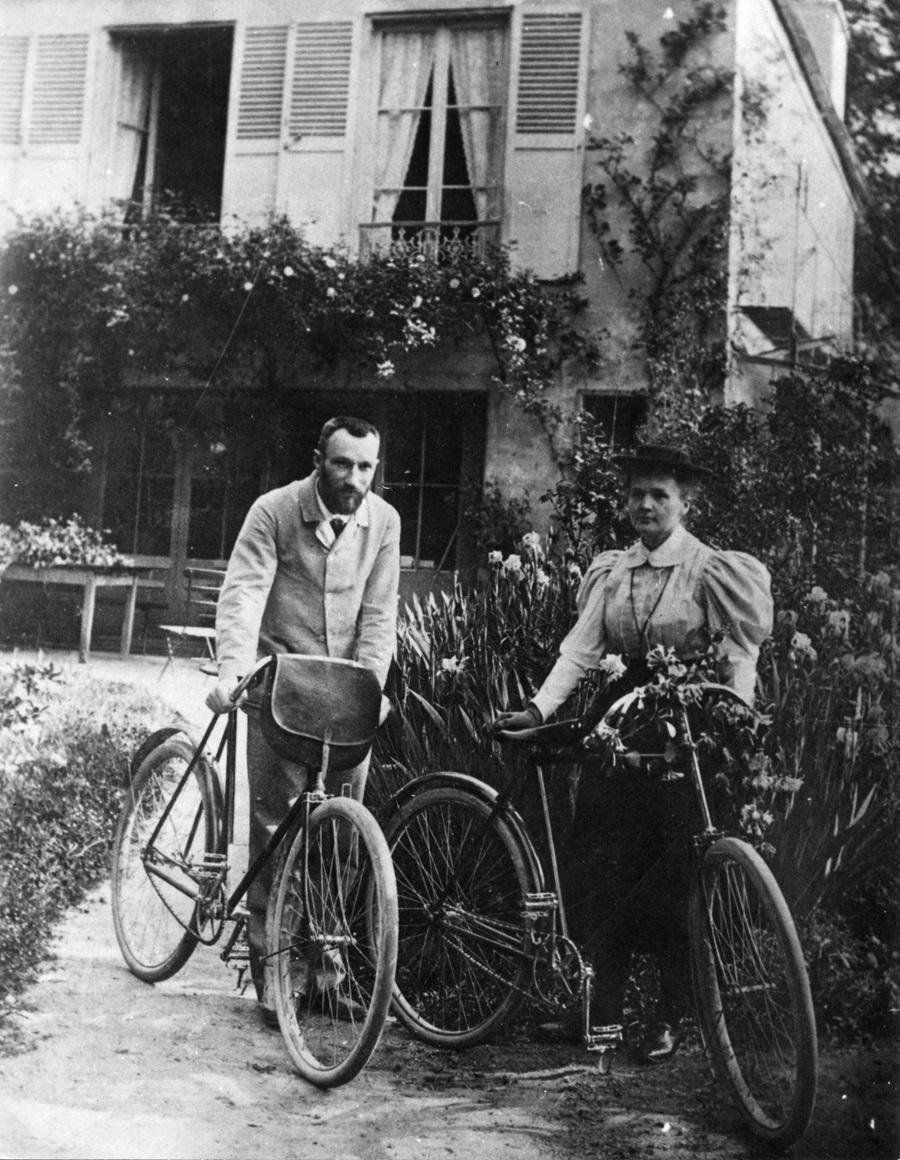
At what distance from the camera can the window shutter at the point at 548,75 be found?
3.80 metres

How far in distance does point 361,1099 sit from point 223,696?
3.51ft

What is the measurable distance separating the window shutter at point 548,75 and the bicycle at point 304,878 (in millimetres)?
2559

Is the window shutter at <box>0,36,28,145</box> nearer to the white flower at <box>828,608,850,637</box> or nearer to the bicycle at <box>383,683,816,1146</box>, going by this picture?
the bicycle at <box>383,683,816,1146</box>

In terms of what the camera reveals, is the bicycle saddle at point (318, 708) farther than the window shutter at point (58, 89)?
No

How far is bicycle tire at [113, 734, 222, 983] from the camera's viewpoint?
3.06 m

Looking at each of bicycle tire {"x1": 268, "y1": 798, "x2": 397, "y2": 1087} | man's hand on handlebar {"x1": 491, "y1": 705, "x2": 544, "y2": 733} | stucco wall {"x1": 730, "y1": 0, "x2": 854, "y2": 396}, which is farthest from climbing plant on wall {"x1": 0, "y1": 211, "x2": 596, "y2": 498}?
bicycle tire {"x1": 268, "y1": 798, "x2": 397, "y2": 1087}

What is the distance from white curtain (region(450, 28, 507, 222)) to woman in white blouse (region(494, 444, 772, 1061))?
7.07 feet

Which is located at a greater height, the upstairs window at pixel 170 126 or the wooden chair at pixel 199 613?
the upstairs window at pixel 170 126

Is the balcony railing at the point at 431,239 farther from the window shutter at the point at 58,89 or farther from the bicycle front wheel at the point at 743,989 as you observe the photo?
the bicycle front wheel at the point at 743,989

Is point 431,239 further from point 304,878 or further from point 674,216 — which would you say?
point 304,878

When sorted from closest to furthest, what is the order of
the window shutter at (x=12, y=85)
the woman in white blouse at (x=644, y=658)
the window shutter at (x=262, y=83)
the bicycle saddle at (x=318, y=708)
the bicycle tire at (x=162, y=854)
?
the woman in white blouse at (x=644, y=658) → the bicycle saddle at (x=318, y=708) → the bicycle tire at (x=162, y=854) → the window shutter at (x=12, y=85) → the window shutter at (x=262, y=83)

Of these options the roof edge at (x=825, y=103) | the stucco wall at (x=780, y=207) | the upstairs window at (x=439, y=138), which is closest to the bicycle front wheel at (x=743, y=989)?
the stucco wall at (x=780, y=207)

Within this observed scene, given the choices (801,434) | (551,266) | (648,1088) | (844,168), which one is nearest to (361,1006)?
(648,1088)

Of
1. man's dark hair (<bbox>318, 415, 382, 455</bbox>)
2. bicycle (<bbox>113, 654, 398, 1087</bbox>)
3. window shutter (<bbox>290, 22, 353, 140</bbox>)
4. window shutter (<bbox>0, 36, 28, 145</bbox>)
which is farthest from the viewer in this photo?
window shutter (<bbox>290, 22, 353, 140</bbox>)
